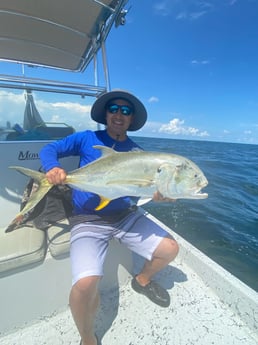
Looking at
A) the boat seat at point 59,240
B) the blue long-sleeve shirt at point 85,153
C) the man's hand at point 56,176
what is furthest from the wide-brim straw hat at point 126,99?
the boat seat at point 59,240

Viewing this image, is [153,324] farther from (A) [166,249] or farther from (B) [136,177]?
(B) [136,177]

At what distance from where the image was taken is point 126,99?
2486 millimetres

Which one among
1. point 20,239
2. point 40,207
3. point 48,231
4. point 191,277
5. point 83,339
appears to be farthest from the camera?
point 191,277

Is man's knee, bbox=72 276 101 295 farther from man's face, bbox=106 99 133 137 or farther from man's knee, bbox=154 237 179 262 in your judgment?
man's face, bbox=106 99 133 137

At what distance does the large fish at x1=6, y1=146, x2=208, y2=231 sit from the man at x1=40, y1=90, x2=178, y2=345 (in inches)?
4.6

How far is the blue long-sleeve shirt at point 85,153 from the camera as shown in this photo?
7.33 feet

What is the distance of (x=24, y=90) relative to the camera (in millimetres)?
2969

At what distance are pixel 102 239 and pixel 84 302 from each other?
21.9 inches

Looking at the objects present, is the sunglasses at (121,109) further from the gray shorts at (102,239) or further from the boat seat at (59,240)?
the boat seat at (59,240)

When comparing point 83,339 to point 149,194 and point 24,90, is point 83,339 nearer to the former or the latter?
point 149,194

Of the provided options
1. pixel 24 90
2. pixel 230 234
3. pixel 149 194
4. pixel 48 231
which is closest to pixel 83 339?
pixel 48 231

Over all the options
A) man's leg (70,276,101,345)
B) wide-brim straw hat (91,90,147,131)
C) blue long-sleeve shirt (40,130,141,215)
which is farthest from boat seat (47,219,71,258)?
wide-brim straw hat (91,90,147,131)

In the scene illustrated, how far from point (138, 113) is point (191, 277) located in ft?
7.18

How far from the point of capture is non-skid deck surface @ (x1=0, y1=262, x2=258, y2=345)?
2068 millimetres
